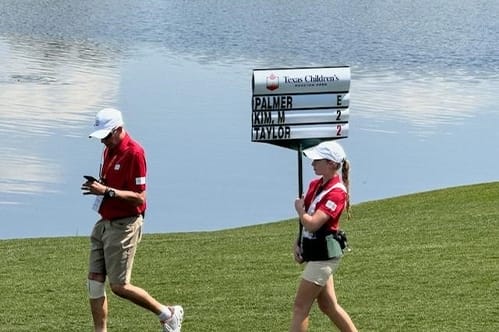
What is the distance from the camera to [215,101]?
115ft

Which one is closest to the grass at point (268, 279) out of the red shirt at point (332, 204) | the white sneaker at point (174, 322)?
the white sneaker at point (174, 322)

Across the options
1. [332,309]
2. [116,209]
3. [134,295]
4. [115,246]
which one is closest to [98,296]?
[134,295]

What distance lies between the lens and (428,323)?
10.9 meters

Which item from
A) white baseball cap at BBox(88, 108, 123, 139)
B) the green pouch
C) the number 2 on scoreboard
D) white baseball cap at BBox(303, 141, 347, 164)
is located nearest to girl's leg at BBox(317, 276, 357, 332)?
the green pouch

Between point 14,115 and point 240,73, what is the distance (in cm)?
1089

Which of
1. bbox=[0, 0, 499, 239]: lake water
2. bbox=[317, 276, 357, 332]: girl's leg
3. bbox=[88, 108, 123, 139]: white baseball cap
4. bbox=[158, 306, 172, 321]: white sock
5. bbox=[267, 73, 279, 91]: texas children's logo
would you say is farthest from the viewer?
bbox=[0, 0, 499, 239]: lake water

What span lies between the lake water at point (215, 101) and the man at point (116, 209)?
1106 centimetres

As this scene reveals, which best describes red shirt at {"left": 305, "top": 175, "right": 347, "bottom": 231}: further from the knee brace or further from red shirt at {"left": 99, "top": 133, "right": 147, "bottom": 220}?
the knee brace

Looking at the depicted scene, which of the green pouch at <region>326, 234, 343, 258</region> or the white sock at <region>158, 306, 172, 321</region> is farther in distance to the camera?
the white sock at <region>158, 306, 172, 321</region>

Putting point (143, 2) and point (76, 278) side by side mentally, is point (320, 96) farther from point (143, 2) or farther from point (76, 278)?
point (143, 2)

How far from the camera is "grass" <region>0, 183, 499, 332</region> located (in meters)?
11.2

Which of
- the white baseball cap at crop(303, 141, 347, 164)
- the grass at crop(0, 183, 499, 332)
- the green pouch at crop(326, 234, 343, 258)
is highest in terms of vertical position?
the white baseball cap at crop(303, 141, 347, 164)

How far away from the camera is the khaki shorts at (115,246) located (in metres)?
9.59

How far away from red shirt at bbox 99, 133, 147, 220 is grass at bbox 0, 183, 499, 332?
1810 mm
